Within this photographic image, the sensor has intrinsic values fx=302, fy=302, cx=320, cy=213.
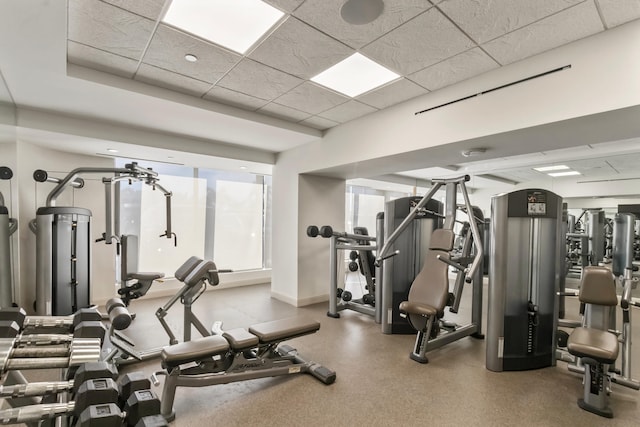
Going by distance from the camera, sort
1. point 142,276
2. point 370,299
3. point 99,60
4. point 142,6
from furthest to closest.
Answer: point 370,299 → point 142,276 → point 99,60 → point 142,6

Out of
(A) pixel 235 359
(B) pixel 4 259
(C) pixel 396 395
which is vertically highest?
(B) pixel 4 259

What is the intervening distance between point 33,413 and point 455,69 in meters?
3.35

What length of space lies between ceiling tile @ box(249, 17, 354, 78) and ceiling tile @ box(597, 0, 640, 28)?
1671mm

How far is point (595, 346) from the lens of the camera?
85.1 inches

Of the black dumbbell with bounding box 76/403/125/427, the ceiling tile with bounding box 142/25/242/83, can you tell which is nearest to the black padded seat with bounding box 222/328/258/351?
the black dumbbell with bounding box 76/403/125/427

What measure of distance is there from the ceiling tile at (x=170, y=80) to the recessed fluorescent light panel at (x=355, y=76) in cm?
120

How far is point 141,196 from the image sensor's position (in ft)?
18.1

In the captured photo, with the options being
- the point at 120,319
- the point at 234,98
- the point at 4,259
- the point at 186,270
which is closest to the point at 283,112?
the point at 234,98

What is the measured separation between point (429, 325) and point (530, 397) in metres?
0.93

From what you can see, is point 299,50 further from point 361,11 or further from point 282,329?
point 282,329

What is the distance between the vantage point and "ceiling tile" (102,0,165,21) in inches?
76.0

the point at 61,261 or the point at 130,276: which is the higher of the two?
the point at 61,261

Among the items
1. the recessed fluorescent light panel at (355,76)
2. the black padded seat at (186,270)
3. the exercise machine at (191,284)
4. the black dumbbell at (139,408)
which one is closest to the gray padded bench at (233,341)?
the exercise machine at (191,284)

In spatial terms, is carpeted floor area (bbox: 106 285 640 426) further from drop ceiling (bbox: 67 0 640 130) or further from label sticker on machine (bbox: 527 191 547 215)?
drop ceiling (bbox: 67 0 640 130)
